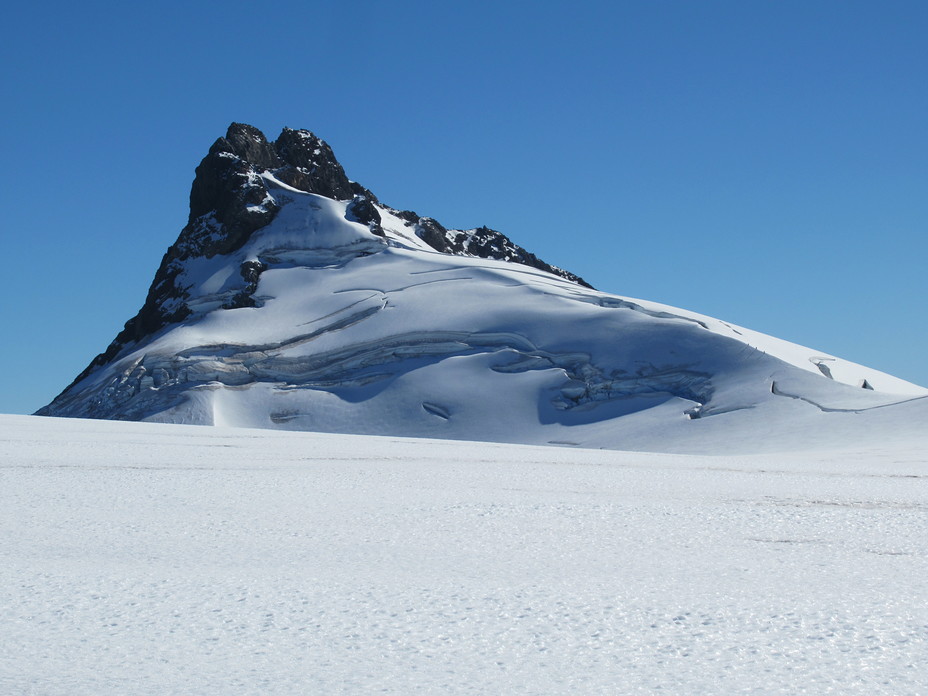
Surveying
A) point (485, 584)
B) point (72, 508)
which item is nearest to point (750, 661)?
point (485, 584)

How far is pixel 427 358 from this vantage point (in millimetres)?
Result: 39875

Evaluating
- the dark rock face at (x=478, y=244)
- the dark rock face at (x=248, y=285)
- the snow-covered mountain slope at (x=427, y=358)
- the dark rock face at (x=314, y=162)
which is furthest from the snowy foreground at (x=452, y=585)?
the dark rock face at (x=478, y=244)

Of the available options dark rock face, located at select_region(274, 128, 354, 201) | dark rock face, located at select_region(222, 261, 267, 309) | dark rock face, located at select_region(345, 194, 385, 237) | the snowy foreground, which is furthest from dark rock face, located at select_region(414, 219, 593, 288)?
the snowy foreground

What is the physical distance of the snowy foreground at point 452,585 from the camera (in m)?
4.80

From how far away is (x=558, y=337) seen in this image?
130ft

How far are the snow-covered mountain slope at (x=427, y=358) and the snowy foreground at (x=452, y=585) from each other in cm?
1965

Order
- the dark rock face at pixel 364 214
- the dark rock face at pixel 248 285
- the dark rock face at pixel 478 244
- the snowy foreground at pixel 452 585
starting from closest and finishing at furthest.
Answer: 1. the snowy foreground at pixel 452 585
2. the dark rock face at pixel 248 285
3. the dark rock face at pixel 364 214
4. the dark rock face at pixel 478 244

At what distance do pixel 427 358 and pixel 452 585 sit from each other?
33469mm

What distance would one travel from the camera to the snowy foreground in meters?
4.80

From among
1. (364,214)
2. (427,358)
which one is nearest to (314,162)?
(364,214)

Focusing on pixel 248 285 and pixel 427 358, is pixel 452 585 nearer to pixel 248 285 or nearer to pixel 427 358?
pixel 427 358

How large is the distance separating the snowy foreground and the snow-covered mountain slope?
19.7m

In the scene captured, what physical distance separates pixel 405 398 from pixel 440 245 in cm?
3183

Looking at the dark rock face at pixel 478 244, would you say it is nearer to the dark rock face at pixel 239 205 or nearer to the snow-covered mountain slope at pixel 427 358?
the dark rock face at pixel 239 205
